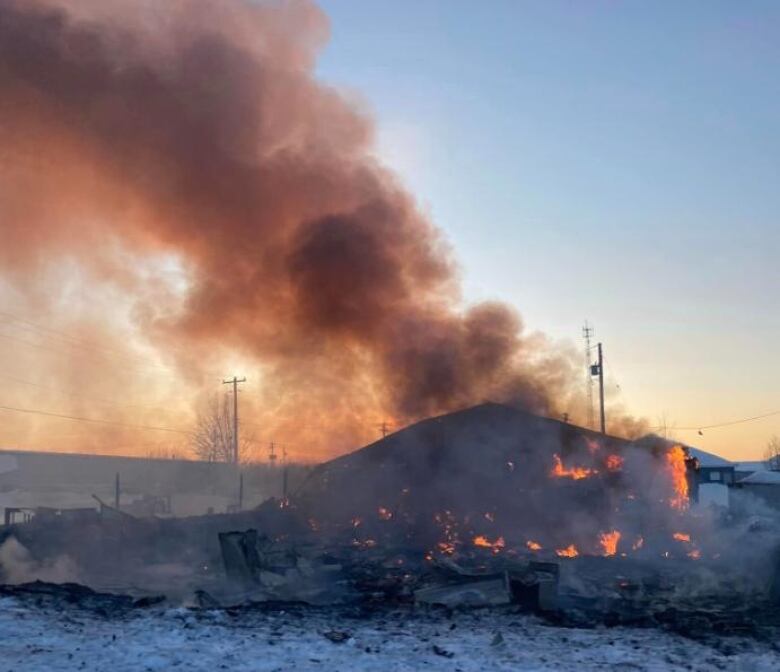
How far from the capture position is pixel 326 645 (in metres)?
10.5

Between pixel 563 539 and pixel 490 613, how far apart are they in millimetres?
12475

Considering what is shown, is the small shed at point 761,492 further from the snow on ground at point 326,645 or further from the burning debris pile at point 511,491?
the snow on ground at point 326,645

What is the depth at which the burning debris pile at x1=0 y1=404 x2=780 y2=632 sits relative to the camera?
15625 mm

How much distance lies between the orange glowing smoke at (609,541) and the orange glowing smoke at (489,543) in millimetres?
3156

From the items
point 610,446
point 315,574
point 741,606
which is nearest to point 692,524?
point 610,446

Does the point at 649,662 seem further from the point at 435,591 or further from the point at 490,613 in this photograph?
the point at 435,591

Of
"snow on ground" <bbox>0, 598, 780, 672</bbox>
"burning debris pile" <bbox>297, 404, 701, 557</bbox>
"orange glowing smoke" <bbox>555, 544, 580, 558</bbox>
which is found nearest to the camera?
"snow on ground" <bbox>0, 598, 780, 672</bbox>

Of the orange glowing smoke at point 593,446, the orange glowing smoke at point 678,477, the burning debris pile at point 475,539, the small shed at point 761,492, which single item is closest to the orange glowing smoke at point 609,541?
the burning debris pile at point 475,539

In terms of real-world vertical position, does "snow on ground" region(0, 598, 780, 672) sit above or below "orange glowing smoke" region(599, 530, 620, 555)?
above

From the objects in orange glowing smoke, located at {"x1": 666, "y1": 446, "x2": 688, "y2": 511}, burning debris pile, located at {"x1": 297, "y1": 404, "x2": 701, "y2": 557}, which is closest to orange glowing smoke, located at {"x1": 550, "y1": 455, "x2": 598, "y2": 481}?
burning debris pile, located at {"x1": 297, "y1": 404, "x2": 701, "y2": 557}

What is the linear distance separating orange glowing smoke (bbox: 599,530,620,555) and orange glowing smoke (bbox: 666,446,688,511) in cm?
278

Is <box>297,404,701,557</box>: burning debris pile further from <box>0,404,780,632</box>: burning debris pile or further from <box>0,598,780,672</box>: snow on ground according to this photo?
<box>0,598,780,672</box>: snow on ground

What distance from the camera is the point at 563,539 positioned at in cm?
2523

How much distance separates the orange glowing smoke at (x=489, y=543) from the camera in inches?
955
